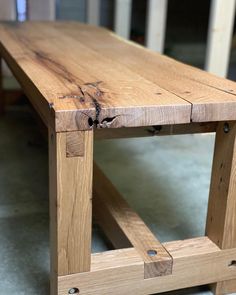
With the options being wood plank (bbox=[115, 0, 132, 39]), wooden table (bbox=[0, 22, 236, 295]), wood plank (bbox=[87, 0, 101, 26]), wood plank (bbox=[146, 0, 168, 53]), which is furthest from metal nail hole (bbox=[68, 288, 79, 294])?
wood plank (bbox=[87, 0, 101, 26])

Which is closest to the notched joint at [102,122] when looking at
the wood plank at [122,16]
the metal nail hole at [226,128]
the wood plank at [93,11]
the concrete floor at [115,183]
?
the metal nail hole at [226,128]

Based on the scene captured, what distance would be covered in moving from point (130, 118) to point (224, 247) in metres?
0.43

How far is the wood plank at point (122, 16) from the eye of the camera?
2.85 metres

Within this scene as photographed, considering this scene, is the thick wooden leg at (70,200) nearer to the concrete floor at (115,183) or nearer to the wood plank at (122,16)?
the concrete floor at (115,183)

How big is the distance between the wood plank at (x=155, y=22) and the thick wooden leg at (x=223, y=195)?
1.62 m

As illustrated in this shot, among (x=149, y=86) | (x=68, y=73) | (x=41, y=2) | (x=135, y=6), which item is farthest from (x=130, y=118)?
(x=135, y=6)

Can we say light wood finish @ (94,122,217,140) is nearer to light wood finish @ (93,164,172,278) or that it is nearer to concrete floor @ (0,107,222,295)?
light wood finish @ (93,164,172,278)

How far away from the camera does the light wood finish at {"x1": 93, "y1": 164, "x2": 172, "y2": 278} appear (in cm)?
109

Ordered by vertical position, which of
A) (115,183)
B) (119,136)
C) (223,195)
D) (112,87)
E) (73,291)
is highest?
(112,87)

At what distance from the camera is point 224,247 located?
114 cm

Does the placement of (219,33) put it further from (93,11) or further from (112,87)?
(112,87)

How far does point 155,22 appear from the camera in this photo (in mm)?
2619

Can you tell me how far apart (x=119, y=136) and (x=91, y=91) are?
0.40 feet

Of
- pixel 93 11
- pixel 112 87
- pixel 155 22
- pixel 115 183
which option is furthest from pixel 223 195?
pixel 93 11
